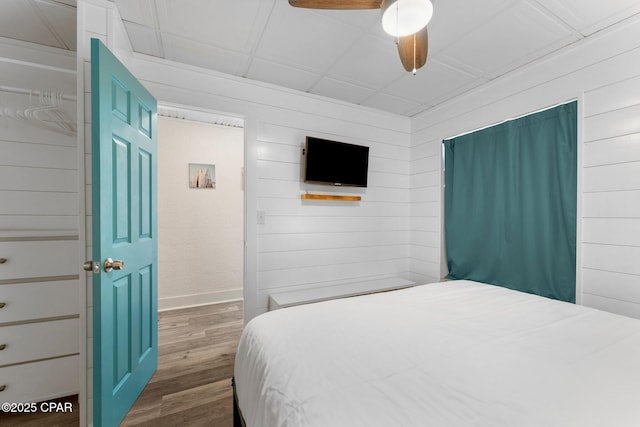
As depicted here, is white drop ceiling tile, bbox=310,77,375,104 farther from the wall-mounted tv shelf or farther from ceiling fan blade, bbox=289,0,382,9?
ceiling fan blade, bbox=289,0,382,9

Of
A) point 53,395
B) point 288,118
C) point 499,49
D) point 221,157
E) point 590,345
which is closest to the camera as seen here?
point 590,345

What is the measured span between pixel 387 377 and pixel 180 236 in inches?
136

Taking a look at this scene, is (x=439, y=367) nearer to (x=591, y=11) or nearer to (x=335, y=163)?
(x=335, y=163)

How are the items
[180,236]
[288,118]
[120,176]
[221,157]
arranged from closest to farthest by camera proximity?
[120,176] < [288,118] < [180,236] < [221,157]

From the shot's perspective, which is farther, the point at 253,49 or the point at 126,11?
the point at 253,49

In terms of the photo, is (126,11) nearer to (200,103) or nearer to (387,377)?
(200,103)

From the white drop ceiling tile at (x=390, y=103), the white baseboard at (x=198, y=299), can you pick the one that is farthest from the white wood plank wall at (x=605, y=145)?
the white baseboard at (x=198, y=299)

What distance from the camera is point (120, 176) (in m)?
1.60

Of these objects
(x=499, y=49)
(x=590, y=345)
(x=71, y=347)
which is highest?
(x=499, y=49)

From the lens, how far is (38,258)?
1712 millimetres

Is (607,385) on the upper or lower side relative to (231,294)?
upper

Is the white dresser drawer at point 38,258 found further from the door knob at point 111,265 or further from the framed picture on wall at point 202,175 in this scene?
the framed picture on wall at point 202,175

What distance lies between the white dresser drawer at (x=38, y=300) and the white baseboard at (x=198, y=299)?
1714mm

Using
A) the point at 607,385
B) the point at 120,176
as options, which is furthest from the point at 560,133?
the point at 120,176
